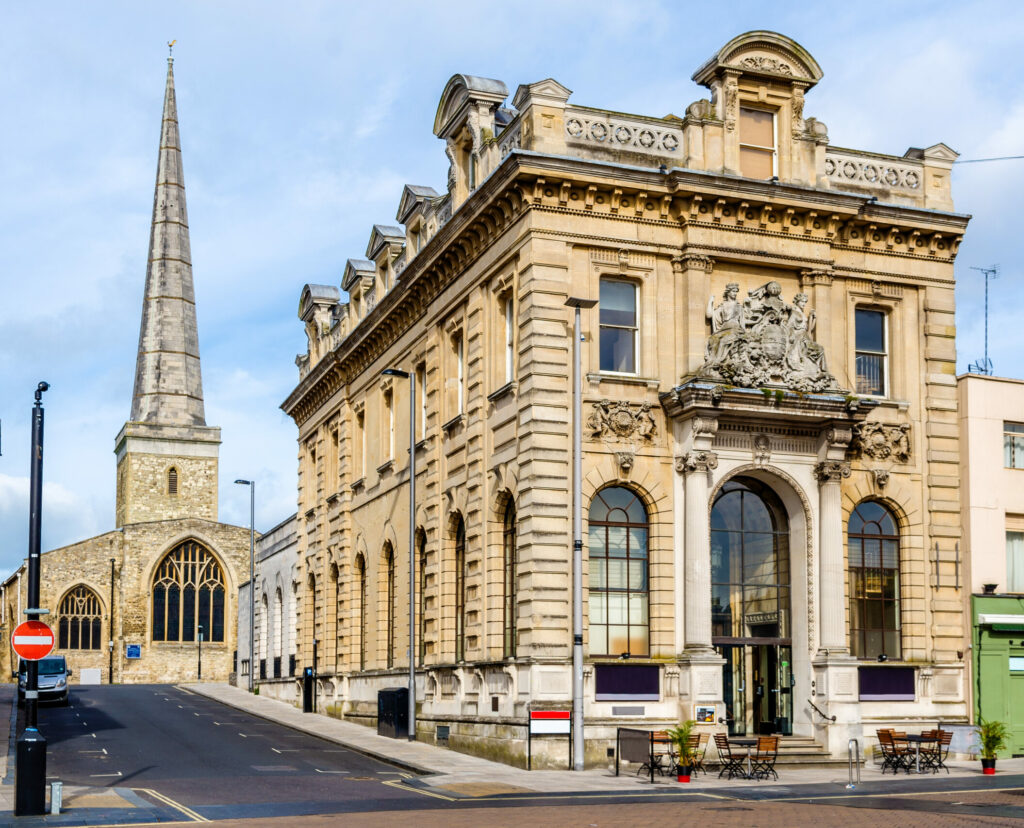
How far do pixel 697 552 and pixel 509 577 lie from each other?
468 cm

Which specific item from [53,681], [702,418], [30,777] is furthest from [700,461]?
[53,681]

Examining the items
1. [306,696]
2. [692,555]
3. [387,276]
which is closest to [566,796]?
[692,555]

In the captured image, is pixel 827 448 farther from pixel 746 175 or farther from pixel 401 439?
pixel 401 439

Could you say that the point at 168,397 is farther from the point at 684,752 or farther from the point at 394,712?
the point at 684,752

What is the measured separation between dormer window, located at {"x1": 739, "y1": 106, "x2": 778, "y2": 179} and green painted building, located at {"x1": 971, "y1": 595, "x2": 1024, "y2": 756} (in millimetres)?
11336

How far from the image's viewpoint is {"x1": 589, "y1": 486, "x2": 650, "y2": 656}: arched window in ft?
101

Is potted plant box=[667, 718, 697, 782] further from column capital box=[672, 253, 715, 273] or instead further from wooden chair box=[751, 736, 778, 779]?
column capital box=[672, 253, 715, 273]

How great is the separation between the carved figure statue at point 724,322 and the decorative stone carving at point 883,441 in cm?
398

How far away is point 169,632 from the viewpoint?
90562mm

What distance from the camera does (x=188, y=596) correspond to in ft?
300

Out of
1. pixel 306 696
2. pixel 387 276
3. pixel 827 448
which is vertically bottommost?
pixel 306 696

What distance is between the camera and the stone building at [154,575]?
89125 mm

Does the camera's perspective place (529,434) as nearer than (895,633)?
Yes

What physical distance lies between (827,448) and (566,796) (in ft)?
36.9
